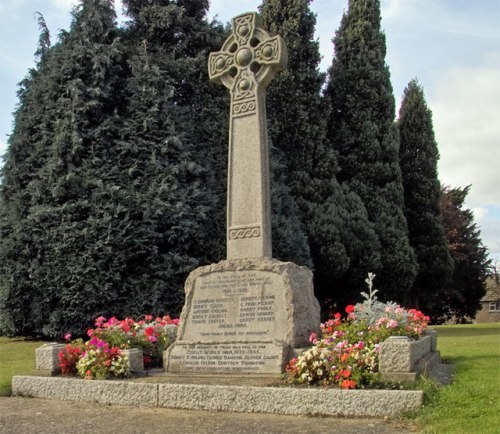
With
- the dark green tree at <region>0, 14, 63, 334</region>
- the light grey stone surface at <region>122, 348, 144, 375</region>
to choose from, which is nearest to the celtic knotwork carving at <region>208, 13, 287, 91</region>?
the light grey stone surface at <region>122, 348, 144, 375</region>

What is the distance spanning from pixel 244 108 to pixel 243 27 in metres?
1.36

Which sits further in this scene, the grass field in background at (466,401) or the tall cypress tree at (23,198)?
the tall cypress tree at (23,198)

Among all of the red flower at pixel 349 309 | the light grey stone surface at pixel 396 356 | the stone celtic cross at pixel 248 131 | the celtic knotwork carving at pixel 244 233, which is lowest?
the light grey stone surface at pixel 396 356

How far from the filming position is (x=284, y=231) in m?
16.3

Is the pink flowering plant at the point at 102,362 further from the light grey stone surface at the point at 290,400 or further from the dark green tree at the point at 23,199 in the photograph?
the dark green tree at the point at 23,199

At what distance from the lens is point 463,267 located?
32.3 metres

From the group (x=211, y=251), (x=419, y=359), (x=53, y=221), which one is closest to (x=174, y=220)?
(x=211, y=251)

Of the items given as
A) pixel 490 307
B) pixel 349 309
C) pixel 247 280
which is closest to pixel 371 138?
pixel 349 309

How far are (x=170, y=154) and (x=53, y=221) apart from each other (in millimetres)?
3502

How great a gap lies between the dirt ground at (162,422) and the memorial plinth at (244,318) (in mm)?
1331

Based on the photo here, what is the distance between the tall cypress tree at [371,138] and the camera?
20.6m

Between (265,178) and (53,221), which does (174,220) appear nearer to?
(53,221)

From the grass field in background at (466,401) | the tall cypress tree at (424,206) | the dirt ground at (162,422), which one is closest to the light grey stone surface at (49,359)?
the grass field in background at (466,401)

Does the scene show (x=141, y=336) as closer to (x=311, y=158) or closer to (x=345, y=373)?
(x=345, y=373)
